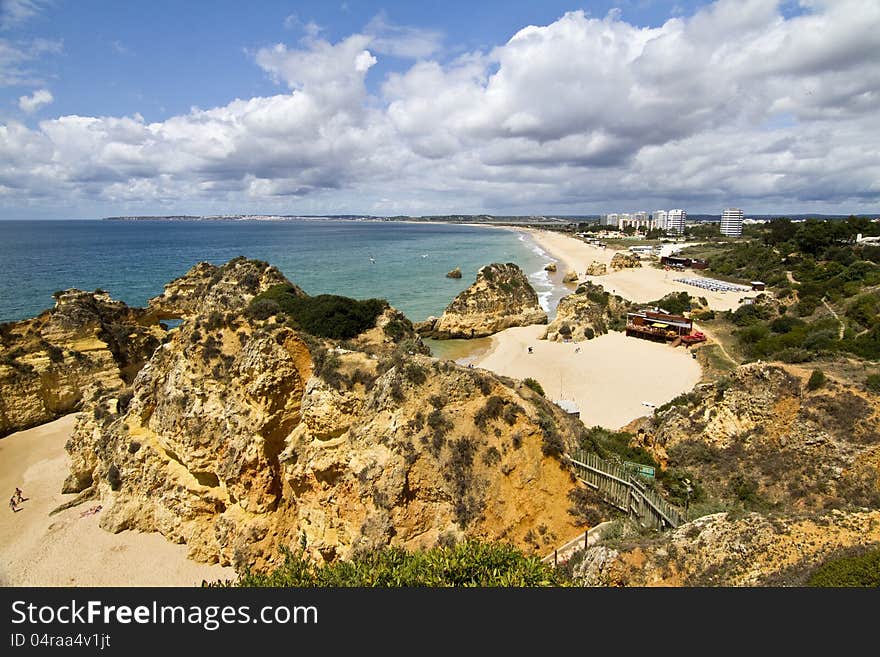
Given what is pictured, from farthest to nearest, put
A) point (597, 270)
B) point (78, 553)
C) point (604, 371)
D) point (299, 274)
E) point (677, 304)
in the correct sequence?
1. point (597, 270)
2. point (299, 274)
3. point (677, 304)
4. point (604, 371)
5. point (78, 553)

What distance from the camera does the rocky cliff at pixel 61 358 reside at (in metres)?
22.9

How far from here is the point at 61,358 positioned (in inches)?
949

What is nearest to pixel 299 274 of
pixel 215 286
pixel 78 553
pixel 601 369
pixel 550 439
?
pixel 215 286

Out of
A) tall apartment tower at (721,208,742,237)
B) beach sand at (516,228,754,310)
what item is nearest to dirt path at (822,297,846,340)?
beach sand at (516,228,754,310)

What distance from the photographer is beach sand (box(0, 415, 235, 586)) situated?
42.7 feet

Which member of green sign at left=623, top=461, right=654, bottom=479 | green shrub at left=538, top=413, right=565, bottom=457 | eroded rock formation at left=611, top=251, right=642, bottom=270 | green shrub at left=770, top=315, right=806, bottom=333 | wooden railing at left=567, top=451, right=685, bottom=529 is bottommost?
green sign at left=623, top=461, right=654, bottom=479

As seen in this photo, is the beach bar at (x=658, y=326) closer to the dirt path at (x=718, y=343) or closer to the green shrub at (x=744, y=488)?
the dirt path at (x=718, y=343)

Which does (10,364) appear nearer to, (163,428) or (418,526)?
(163,428)

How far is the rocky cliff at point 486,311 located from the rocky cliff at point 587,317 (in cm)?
435

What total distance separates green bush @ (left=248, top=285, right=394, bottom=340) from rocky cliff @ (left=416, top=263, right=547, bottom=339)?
45.4 feet

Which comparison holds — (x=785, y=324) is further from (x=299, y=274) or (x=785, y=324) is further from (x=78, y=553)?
(x=299, y=274)

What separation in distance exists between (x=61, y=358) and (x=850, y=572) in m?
32.3

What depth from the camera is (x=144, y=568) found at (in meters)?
13.2

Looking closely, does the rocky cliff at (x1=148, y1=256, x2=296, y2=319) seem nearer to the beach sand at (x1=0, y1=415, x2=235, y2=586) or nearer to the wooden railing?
the beach sand at (x1=0, y1=415, x2=235, y2=586)
